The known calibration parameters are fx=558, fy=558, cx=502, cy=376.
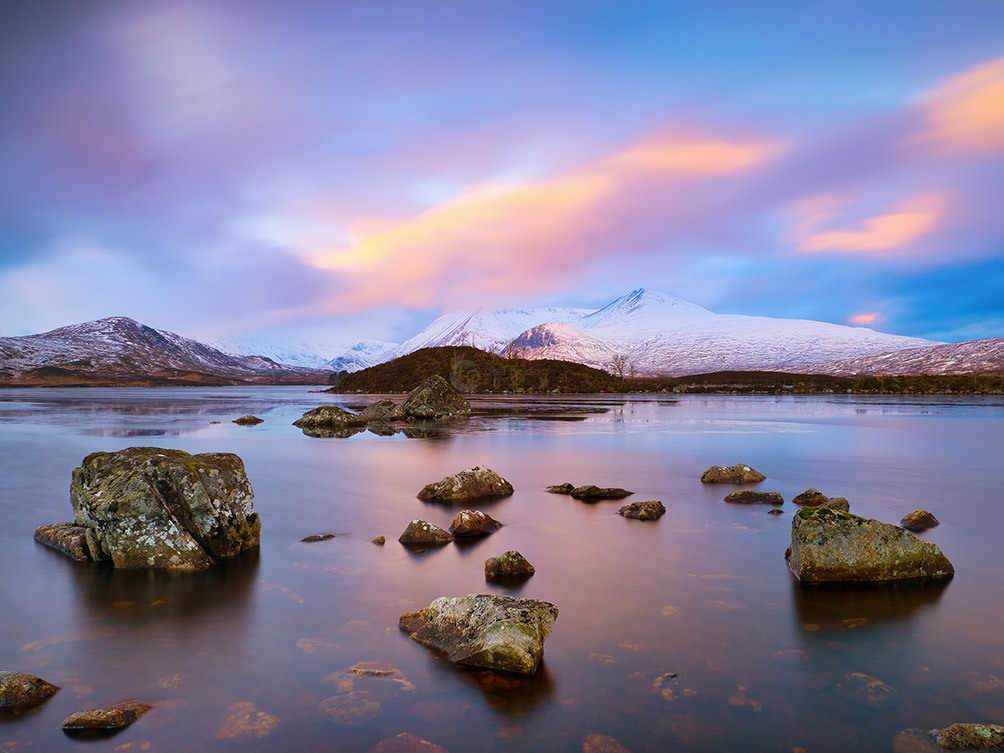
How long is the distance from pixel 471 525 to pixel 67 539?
8309 mm

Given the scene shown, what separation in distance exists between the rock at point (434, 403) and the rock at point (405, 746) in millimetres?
49011

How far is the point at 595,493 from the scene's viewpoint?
1719cm

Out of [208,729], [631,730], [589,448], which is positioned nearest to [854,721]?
[631,730]

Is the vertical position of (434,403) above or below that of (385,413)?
above

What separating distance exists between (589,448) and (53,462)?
2451 cm

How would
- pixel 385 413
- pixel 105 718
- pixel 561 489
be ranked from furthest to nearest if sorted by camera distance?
pixel 385 413 < pixel 561 489 < pixel 105 718

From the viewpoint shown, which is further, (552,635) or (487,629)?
(552,635)

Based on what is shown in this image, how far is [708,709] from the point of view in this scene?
5867 mm

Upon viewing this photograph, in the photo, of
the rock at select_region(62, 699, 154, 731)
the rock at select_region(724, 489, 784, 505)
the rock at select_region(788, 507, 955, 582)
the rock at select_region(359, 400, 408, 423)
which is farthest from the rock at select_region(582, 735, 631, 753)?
the rock at select_region(359, 400, 408, 423)

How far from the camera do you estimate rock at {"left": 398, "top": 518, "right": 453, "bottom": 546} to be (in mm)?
12242

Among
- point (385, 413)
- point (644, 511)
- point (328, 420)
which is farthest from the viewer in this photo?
point (385, 413)

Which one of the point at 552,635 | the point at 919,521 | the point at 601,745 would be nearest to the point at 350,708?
the point at 601,745

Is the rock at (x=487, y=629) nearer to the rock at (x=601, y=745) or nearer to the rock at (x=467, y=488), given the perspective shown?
the rock at (x=601, y=745)

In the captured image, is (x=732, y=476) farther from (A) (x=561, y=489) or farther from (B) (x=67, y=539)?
(B) (x=67, y=539)
